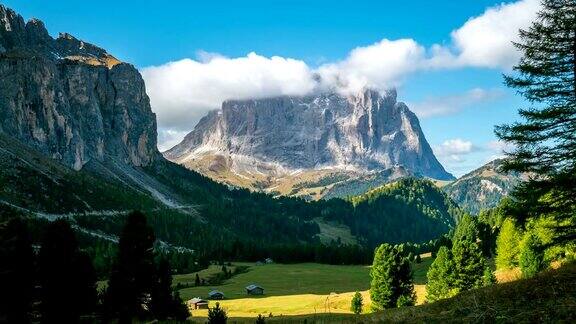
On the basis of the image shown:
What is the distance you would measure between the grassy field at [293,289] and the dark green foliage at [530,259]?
2441cm

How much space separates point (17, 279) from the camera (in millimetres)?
31359

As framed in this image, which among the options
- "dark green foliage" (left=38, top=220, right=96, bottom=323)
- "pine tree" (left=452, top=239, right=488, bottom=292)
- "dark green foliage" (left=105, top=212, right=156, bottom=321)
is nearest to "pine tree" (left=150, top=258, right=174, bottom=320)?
"dark green foliage" (left=105, top=212, right=156, bottom=321)

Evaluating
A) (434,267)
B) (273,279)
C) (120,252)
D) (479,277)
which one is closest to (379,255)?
(434,267)

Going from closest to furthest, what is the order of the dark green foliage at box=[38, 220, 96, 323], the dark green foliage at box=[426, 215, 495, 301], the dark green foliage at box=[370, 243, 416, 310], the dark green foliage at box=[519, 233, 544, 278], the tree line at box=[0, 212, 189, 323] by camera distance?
the tree line at box=[0, 212, 189, 323], the dark green foliage at box=[38, 220, 96, 323], the dark green foliage at box=[519, 233, 544, 278], the dark green foliage at box=[426, 215, 495, 301], the dark green foliage at box=[370, 243, 416, 310]

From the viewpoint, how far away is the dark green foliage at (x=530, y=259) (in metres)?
58.2

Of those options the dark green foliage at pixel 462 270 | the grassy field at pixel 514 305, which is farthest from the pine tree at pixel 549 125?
the dark green foliage at pixel 462 270

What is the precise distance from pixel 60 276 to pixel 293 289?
88.5 meters

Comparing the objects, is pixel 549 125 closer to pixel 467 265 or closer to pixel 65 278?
pixel 65 278

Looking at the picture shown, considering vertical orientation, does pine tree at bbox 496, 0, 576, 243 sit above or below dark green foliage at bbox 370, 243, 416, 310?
above

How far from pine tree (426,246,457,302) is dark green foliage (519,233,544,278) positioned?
971 cm

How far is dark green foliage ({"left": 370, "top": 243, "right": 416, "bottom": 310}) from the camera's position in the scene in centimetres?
6956

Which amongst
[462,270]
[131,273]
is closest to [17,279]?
[131,273]

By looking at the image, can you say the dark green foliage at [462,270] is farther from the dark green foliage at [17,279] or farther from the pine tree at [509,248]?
the dark green foliage at [17,279]

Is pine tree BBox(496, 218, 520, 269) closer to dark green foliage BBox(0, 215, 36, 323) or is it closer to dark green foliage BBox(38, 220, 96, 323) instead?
dark green foliage BBox(38, 220, 96, 323)
